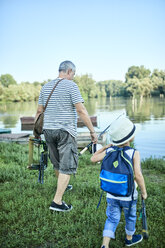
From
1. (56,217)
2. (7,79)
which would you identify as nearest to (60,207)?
(56,217)

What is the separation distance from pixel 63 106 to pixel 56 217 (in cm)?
156

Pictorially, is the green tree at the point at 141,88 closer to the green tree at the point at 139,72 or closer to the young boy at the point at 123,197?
the green tree at the point at 139,72

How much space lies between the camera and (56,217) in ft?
10.6

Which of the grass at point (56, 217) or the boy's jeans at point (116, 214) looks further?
the grass at point (56, 217)

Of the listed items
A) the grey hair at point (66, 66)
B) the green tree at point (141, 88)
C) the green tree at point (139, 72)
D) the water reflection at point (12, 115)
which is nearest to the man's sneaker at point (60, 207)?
the grey hair at point (66, 66)

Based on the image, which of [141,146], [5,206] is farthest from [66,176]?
[141,146]

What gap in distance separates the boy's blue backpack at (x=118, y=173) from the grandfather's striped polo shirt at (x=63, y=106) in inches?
45.8

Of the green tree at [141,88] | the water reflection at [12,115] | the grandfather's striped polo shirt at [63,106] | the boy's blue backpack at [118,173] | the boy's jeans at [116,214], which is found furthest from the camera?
the green tree at [141,88]

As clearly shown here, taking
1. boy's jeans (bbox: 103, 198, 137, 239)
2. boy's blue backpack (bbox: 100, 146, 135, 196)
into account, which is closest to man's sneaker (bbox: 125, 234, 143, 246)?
boy's jeans (bbox: 103, 198, 137, 239)

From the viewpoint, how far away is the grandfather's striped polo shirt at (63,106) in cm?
338

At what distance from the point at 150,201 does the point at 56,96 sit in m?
2.21

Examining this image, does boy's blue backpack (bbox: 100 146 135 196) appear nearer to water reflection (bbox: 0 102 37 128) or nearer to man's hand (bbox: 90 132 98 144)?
man's hand (bbox: 90 132 98 144)

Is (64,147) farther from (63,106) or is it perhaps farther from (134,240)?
(134,240)

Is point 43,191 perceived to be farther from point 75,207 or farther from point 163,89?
point 163,89
